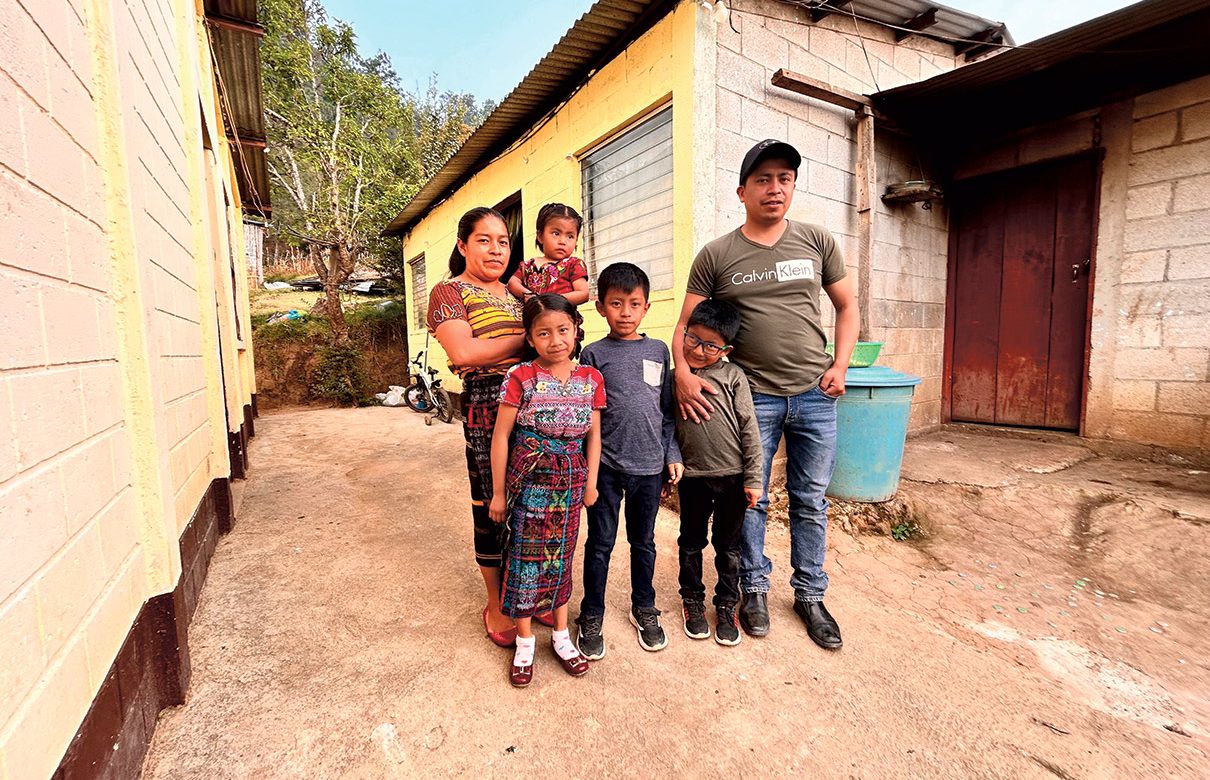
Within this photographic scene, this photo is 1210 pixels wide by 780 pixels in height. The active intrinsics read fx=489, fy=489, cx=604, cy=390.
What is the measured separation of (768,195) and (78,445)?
2.17m

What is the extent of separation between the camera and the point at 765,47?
3340 millimetres

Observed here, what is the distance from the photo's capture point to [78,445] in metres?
1.11

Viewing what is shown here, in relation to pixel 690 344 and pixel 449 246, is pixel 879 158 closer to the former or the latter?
pixel 690 344

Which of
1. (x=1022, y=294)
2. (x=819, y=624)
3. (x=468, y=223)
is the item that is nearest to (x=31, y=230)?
(x=468, y=223)

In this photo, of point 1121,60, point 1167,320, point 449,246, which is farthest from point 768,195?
point 449,246

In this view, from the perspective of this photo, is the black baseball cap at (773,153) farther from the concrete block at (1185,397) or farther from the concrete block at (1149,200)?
the concrete block at (1185,397)

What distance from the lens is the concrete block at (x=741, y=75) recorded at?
10.4ft

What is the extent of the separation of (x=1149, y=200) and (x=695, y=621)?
4574 mm

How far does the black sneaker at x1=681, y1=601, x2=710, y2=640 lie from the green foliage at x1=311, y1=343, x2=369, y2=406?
9.22m

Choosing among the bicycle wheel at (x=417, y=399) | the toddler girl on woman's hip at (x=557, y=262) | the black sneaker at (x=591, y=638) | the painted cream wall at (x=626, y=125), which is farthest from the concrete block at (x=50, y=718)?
the bicycle wheel at (x=417, y=399)

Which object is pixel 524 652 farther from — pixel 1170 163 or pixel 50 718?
pixel 1170 163

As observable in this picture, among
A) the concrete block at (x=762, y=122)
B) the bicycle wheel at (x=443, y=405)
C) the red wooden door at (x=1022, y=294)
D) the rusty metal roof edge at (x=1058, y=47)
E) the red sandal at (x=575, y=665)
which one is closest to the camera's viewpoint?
the red sandal at (x=575, y=665)

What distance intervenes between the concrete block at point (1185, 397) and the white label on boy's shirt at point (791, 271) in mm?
3629

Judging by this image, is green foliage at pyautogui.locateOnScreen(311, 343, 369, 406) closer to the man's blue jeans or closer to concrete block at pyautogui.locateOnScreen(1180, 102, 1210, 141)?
the man's blue jeans
